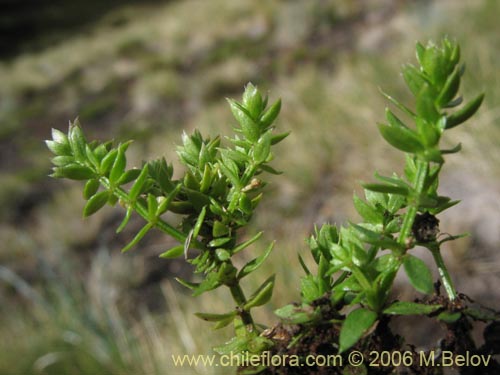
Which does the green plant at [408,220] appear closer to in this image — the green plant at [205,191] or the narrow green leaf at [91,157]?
the green plant at [205,191]

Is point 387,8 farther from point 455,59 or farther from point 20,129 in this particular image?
point 455,59

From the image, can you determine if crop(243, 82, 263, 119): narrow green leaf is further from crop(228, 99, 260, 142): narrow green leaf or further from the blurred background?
the blurred background

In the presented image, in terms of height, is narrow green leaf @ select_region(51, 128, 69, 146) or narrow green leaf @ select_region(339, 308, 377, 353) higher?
narrow green leaf @ select_region(51, 128, 69, 146)

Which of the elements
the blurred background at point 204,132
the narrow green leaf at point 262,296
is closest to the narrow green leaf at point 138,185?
the narrow green leaf at point 262,296

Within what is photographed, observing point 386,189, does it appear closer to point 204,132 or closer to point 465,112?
point 465,112

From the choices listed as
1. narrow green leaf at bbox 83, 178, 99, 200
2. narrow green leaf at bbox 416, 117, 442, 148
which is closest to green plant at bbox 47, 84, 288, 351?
narrow green leaf at bbox 83, 178, 99, 200
